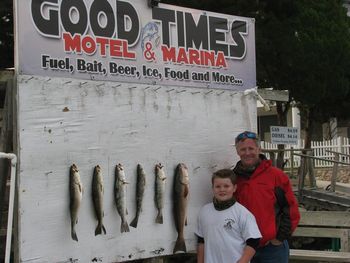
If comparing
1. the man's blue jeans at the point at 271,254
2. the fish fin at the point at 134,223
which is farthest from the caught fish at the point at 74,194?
the man's blue jeans at the point at 271,254

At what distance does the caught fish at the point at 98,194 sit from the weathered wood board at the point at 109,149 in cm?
4

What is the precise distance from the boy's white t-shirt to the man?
0.66ft

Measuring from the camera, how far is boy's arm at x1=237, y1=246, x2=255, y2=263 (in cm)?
423

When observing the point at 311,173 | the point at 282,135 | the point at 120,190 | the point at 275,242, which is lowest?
the point at 275,242

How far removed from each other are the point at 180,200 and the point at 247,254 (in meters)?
0.91

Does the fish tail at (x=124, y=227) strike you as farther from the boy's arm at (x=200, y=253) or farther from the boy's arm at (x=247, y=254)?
the boy's arm at (x=247, y=254)

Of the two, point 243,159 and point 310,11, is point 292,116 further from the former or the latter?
point 243,159

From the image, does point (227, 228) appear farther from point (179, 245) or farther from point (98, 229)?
point (98, 229)

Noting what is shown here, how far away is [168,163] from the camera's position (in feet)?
16.2

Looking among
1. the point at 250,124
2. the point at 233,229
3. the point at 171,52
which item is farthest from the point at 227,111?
the point at 233,229

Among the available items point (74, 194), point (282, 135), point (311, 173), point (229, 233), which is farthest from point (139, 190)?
point (311, 173)

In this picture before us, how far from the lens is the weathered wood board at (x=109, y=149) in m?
4.12

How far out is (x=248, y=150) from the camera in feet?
15.4

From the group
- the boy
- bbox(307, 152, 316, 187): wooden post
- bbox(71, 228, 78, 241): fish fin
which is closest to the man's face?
the boy
